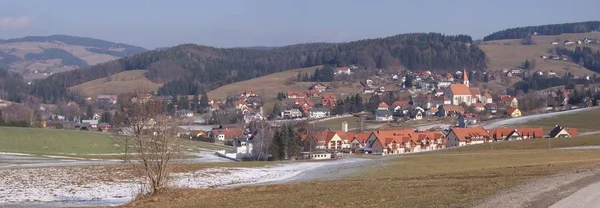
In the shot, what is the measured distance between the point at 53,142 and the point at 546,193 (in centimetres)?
7019

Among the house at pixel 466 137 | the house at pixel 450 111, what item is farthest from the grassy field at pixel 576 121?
the house at pixel 450 111

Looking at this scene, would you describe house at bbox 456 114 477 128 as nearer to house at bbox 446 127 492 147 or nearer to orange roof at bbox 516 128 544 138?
house at bbox 446 127 492 147

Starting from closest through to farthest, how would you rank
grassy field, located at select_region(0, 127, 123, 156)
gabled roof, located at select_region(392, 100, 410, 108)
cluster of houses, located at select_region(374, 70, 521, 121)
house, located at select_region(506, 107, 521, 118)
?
grassy field, located at select_region(0, 127, 123, 156) → house, located at select_region(506, 107, 521, 118) → cluster of houses, located at select_region(374, 70, 521, 121) → gabled roof, located at select_region(392, 100, 410, 108)

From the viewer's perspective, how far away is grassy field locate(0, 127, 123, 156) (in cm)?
7650

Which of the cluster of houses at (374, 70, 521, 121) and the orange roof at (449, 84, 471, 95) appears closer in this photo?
the cluster of houses at (374, 70, 521, 121)

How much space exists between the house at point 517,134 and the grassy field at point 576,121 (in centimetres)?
721

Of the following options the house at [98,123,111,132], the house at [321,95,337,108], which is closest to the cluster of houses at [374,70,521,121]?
the house at [321,95,337,108]

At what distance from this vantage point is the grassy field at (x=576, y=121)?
106 meters

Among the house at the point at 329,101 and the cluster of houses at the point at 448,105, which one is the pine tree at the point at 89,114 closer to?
the house at the point at 329,101

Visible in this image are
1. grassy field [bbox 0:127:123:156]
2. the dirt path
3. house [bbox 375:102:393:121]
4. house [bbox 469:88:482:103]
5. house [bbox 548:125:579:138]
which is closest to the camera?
the dirt path

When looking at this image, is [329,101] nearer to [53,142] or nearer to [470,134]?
[470,134]

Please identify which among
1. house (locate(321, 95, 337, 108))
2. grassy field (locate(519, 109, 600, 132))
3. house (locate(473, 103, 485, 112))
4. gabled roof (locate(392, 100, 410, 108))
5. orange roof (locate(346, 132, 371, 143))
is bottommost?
orange roof (locate(346, 132, 371, 143))

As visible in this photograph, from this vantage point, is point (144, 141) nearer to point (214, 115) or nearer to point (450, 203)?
point (450, 203)

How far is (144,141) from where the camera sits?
29203mm
